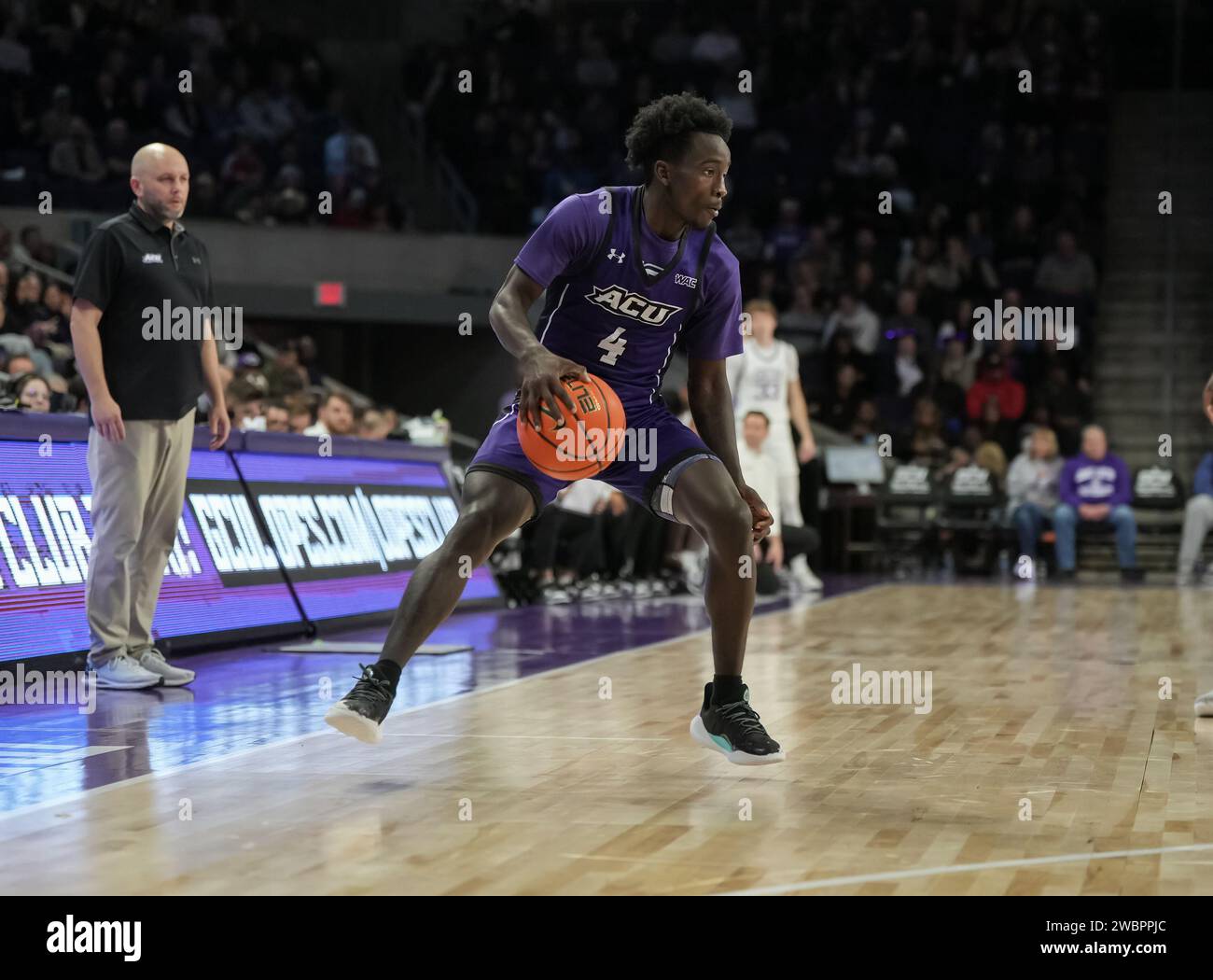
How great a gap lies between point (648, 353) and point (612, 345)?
13cm

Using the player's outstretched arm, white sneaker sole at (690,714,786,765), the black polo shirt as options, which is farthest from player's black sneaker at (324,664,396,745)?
the black polo shirt

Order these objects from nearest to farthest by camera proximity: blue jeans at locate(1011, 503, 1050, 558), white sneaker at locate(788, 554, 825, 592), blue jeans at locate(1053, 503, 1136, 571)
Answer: white sneaker at locate(788, 554, 825, 592), blue jeans at locate(1053, 503, 1136, 571), blue jeans at locate(1011, 503, 1050, 558)

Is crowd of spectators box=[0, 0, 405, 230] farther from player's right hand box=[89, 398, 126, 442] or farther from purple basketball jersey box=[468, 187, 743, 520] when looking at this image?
purple basketball jersey box=[468, 187, 743, 520]

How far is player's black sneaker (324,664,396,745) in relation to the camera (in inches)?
175

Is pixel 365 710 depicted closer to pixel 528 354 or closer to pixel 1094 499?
pixel 528 354

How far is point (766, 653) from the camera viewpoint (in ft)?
28.1

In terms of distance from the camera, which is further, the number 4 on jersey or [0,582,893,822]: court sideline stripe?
the number 4 on jersey

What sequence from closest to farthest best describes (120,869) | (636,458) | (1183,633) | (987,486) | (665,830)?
(120,869) → (665,830) → (636,458) → (1183,633) → (987,486)

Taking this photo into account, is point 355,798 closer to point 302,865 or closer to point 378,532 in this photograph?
point 302,865

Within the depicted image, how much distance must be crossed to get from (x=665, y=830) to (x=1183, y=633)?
6.56 m

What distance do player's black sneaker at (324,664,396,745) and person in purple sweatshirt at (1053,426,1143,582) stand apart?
12.4 metres

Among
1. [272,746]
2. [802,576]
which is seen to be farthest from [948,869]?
[802,576]
